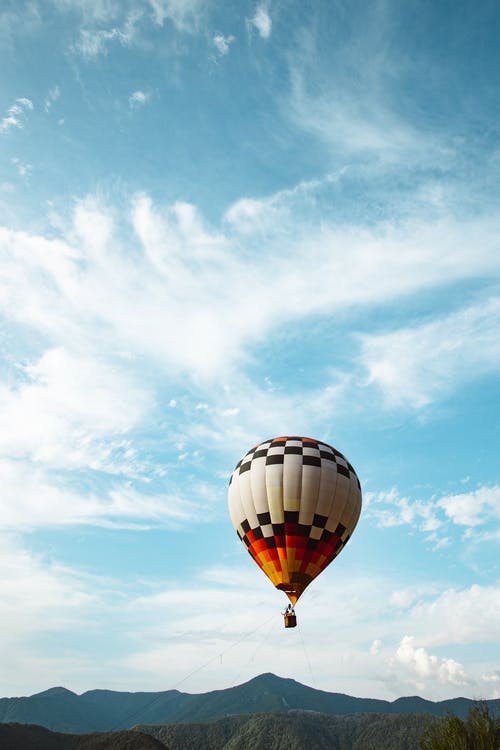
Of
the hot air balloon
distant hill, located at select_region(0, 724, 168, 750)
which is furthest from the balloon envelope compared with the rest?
distant hill, located at select_region(0, 724, 168, 750)

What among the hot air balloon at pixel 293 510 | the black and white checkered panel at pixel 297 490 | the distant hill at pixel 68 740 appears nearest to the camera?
the hot air balloon at pixel 293 510

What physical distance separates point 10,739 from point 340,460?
4442 inches

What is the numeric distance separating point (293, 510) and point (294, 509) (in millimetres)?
87

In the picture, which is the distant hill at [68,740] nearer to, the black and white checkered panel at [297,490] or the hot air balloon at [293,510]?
the hot air balloon at [293,510]

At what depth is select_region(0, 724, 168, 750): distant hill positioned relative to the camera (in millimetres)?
118438

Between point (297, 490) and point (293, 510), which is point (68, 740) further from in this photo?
point (297, 490)

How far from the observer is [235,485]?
4053 centimetres

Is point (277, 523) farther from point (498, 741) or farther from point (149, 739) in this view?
point (149, 739)

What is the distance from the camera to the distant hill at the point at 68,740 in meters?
118

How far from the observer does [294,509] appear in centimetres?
3784

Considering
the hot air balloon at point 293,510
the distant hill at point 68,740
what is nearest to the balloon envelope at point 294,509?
the hot air balloon at point 293,510

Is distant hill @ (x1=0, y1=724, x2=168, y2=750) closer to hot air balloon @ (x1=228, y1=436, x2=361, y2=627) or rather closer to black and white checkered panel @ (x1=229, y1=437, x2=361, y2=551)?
hot air balloon @ (x1=228, y1=436, x2=361, y2=627)

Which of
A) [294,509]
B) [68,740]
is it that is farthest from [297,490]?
[68,740]

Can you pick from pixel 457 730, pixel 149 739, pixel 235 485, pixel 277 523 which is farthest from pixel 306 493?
pixel 149 739
